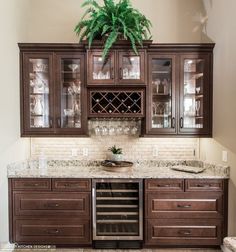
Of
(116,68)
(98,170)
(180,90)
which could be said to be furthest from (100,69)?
(98,170)

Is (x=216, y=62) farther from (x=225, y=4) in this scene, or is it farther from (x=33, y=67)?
(x=33, y=67)

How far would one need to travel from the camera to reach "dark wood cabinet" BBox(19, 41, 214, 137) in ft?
10.8

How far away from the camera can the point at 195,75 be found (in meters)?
3.41

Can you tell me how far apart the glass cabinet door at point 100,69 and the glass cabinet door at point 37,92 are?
58cm

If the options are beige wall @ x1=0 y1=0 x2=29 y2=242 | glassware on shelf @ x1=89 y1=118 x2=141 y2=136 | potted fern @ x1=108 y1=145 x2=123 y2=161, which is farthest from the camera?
glassware on shelf @ x1=89 y1=118 x2=141 y2=136

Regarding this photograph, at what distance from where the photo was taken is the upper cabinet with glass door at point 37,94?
3.34m

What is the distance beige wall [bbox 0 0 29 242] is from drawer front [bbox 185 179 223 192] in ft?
7.38

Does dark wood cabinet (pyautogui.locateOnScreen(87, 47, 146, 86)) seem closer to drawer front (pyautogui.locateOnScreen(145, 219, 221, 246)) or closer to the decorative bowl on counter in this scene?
the decorative bowl on counter

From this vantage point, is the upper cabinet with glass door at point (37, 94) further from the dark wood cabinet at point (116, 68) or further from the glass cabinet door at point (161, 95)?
the glass cabinet door at point (161, 95)

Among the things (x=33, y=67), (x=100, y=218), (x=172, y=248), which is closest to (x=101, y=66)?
(x=33, y=67)

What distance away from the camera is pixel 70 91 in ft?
11.2

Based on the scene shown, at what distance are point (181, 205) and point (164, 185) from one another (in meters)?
0.33

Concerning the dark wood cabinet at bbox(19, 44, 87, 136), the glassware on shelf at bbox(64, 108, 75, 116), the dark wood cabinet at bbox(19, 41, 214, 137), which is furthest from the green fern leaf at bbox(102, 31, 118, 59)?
the glassware on shelf at bbox(64, 108, 75, 116)

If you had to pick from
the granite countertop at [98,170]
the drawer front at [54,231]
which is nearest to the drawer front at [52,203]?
the drawer front at [54,231]
